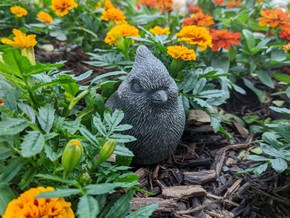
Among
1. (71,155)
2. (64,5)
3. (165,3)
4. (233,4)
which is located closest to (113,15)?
(64,5)

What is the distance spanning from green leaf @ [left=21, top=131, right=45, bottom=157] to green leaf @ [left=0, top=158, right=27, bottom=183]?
0.13m

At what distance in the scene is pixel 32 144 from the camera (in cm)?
97

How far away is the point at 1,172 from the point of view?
109 centimetres

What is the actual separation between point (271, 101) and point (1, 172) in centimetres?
216

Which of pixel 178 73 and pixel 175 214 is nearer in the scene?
pixel 175 214

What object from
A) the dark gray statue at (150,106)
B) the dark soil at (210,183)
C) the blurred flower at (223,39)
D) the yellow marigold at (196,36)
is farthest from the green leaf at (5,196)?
the blurred flower at (223,39)

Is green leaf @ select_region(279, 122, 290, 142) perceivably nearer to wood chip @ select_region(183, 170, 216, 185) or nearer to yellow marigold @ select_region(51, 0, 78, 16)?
wood chip @ select_region(183, 170, 216, 185)

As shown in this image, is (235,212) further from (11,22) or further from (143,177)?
(11,22)

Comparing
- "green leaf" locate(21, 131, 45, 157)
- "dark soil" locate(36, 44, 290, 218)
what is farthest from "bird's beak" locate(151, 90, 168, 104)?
"green leaf" locate(21, 131, 45, 157)

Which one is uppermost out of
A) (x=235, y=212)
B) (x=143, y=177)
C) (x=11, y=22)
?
(x=11, y=22)

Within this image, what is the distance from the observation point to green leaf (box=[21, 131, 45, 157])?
3.02 feet

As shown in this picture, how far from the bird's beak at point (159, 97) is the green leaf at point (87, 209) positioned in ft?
2.10

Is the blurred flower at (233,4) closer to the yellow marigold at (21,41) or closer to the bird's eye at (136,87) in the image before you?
the bird's eye at (136,87)

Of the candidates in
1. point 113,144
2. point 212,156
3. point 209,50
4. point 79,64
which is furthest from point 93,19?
point 113,144
